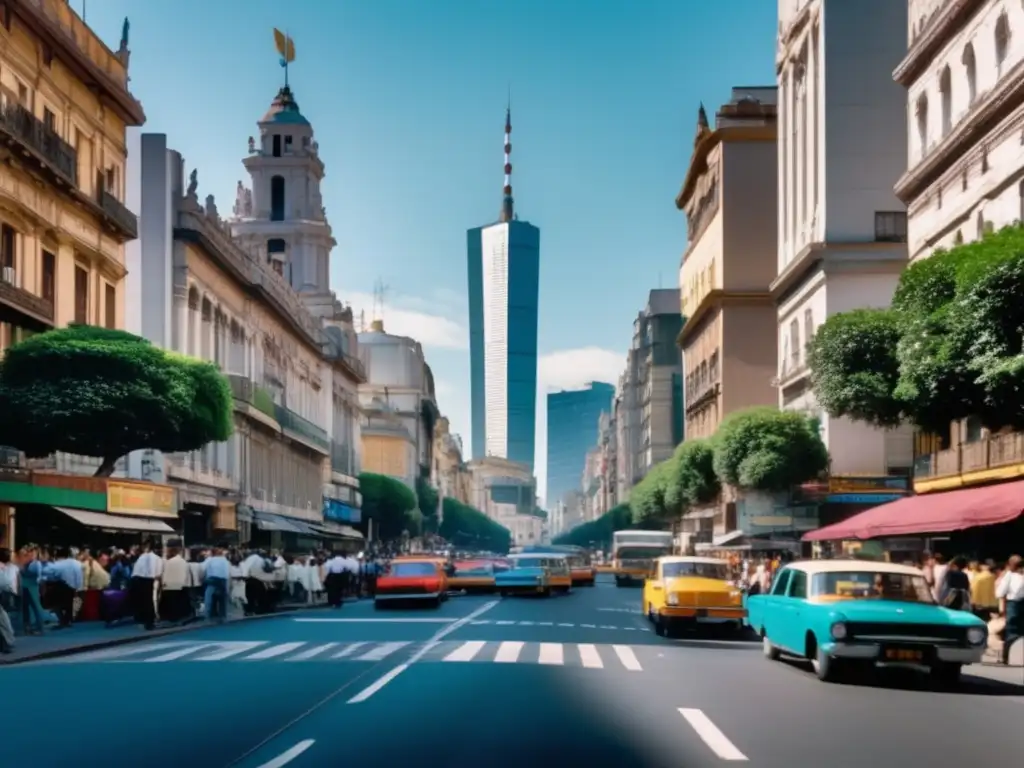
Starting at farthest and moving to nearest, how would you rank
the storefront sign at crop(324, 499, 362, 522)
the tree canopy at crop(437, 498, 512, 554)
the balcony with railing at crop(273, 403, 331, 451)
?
the tree canopy at crop(437, 498, 512, 554) < the storefront sign at crop(324, 499, 362, 522) < the balcony with railing at crop(273, 403, 331, 451)

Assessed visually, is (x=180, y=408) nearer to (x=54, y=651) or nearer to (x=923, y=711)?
(x=54, y=651)

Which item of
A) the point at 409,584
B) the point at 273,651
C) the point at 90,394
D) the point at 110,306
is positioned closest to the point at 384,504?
the point at 110,306

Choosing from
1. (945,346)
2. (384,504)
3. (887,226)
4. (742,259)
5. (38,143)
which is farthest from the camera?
(384,504)

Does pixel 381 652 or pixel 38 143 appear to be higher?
pixel 38 143

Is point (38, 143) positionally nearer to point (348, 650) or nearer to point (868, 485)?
point (348, 650)

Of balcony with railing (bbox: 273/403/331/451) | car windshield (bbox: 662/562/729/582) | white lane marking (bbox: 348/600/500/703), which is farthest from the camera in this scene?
balcony with railing (bbox: 273/403/331/451)

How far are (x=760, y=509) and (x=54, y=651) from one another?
49352 millimetres

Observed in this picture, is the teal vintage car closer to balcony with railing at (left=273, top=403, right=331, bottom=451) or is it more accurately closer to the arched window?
balcony with railing at (left=273, top=403, right=331, bottom=451)

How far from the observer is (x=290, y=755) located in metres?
11.5

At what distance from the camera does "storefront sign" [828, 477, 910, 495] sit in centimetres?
→ 5747

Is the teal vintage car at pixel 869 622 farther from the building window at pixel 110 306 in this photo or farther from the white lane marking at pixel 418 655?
the building window at pixel 110 306

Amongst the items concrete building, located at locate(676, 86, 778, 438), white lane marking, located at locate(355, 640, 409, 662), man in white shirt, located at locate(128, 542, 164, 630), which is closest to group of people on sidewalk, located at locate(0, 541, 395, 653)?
man in white shirt, located at locate(128, 542, 164, 630)

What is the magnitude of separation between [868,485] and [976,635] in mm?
40174

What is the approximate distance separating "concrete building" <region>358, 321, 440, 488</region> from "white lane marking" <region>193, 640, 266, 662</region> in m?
110
